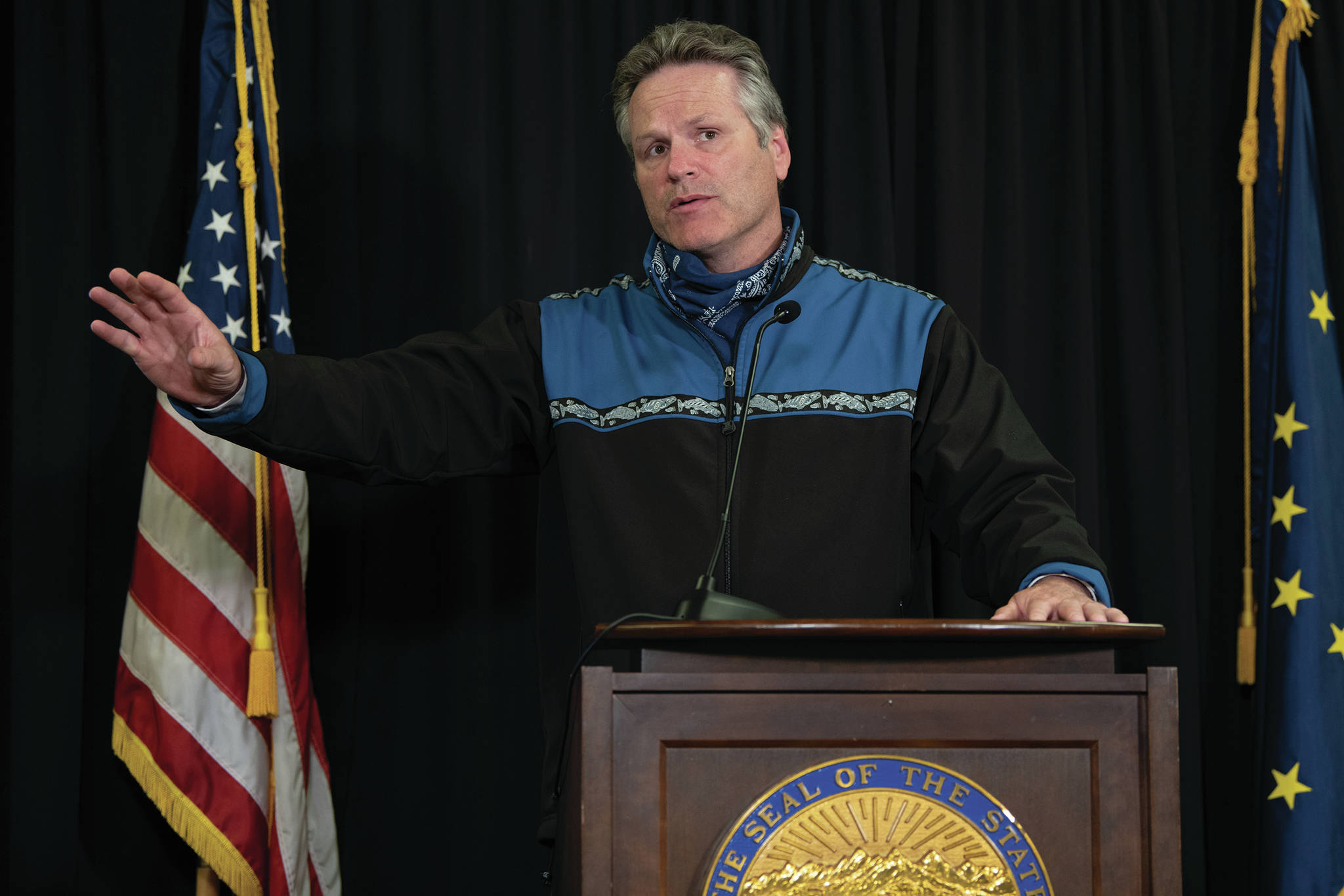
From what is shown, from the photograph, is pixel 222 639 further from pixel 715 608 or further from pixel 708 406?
pixel 715 608

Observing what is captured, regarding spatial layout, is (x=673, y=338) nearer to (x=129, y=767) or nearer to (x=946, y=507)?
(x=946, y=507)

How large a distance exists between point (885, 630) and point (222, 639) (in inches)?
56.9

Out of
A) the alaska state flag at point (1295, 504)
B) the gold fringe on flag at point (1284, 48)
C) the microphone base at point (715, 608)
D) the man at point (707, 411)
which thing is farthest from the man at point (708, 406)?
the gold fringe on flag at point (1284, 48)

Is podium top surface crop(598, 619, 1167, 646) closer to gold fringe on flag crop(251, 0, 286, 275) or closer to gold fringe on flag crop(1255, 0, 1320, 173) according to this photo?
gold fringe on flag crop(251, 0, 286, 275)

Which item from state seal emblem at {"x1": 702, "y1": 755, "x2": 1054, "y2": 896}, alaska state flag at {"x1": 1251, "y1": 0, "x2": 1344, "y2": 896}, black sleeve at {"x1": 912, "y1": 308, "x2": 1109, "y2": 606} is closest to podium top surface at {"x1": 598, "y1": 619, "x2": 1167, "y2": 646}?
state seal emblem at {"x1": 702, "y1": 755, "x2": 1054, "y2": 896}

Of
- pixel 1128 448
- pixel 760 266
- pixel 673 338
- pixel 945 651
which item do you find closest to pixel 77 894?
pixel 673 338

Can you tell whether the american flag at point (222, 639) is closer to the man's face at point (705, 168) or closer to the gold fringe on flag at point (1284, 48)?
the man's face at point (705, 168)

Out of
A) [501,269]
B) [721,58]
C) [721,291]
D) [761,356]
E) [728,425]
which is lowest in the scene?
[728,425]

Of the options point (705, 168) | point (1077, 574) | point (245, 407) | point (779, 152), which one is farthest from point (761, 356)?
point (245, 407)

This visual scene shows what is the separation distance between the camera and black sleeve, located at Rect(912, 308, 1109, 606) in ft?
5.55

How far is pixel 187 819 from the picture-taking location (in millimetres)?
2115

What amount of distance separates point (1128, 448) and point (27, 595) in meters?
2.19

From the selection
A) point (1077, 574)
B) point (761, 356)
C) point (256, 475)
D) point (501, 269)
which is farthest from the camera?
point (501, 269)

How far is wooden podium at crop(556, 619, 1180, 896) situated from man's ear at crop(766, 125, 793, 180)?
1.23 m
